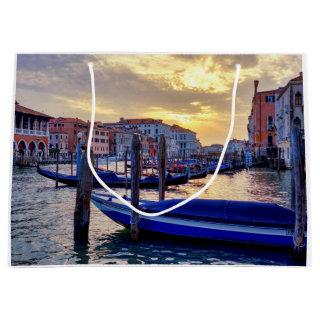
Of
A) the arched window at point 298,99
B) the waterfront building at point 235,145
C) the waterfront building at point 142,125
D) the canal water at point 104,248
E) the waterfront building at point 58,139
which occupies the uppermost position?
the arched window at point 298,99

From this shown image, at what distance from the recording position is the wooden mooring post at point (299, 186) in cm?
257

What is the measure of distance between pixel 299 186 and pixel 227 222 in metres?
0.74

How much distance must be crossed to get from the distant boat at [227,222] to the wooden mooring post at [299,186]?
0.60ft

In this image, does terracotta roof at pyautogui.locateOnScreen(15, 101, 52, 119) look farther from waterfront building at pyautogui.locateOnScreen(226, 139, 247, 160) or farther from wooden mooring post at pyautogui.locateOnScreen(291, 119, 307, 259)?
wooden mooring post at pyautogui.locateOnScreen(291, 119, 307, 259)

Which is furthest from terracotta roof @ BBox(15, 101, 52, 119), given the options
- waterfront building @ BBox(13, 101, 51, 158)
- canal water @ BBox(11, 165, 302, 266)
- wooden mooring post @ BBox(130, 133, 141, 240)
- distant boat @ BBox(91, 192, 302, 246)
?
distant boat @ BBox(91, 192, 302, 246)

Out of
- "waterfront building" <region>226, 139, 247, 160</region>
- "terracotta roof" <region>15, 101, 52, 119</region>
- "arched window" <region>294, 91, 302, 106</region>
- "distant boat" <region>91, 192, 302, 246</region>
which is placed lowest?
"distant boat" <region>91, 192, 302, 246</region>

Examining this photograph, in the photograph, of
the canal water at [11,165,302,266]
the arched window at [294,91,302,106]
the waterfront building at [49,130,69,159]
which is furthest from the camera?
the waterfront building at [49,130,69,159]

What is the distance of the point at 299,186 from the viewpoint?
257 centimetres

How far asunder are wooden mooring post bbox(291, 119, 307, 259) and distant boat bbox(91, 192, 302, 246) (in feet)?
0.60

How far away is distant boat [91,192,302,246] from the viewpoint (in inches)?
117

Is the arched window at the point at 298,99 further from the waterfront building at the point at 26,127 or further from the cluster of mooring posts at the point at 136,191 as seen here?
the waterfront building at the point at 26,127

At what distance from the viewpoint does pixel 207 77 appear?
2.60 meters

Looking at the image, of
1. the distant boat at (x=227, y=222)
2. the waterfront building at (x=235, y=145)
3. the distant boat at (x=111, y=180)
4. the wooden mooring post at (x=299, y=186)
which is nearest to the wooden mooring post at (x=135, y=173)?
the distant boat at (x=227, y=222)
